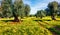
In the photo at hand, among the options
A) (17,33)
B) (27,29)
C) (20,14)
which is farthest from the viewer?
(20,14)

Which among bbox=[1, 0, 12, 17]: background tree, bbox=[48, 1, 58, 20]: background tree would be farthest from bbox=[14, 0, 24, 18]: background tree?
bbox=[48, 1, 58, 20]: background tree

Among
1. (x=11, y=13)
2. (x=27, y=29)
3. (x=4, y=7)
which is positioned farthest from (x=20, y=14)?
(x=27, y=29)

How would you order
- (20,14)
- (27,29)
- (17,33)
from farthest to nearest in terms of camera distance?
(20,14)
(27,29)
(17,33)

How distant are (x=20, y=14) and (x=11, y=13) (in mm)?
4258

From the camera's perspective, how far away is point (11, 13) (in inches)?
2566

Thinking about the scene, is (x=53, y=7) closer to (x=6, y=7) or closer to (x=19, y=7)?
(x=19, y=7)

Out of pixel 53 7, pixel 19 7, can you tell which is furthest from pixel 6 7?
pixel 53 7

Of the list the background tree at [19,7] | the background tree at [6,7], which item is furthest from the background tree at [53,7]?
the background tree at [6,7]

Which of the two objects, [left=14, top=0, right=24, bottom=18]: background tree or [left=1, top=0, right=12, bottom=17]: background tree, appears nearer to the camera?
[left=14, top=0, right=24, bottom=18]: background tree

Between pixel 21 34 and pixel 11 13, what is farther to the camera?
pixel 11 13

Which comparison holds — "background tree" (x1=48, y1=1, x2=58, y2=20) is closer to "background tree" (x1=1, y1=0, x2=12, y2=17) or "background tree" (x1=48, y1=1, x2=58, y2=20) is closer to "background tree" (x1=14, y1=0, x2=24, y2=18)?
"background tree" (x1=14, y1=0, x2=24, y2=18)

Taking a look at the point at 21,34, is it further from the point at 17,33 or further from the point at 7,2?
the point at 7,2

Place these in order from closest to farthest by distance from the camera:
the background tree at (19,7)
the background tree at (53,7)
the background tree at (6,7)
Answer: the background tree at (19,7)
the background tree at (6,7)
the background tree at (53,7)

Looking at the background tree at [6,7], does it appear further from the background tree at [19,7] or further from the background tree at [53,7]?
the background tree at [53,7]
